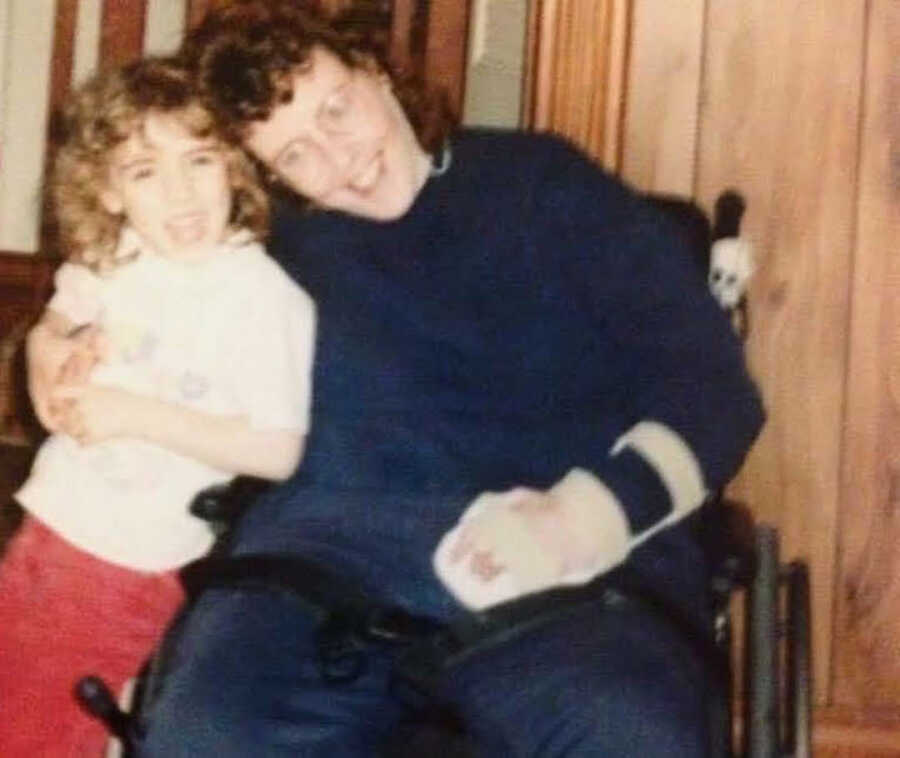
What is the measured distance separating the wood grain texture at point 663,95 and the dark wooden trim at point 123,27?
56cm

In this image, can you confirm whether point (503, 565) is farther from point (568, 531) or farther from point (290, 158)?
point (290, 158)

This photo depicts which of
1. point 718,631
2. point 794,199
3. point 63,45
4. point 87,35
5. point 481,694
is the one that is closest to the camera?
point 481,694

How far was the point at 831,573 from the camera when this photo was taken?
180 cm

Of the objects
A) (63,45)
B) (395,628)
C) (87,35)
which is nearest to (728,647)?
(395,628)

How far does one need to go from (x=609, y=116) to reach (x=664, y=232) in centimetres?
43

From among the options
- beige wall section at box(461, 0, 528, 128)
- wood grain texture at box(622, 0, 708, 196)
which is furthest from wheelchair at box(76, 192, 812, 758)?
beige wall section at box(461, 0, 528, 128)

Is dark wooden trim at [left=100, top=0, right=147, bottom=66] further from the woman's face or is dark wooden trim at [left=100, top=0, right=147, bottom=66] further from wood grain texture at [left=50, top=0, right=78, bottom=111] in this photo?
the woman's face

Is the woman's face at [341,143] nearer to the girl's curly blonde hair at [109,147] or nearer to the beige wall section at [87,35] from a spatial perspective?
the girl's curly blonde hair at [109,147]

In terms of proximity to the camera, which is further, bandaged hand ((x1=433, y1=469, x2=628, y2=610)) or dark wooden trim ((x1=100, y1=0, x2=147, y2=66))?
dark wooden trim ((x1=100, y1=0, x2=147, y2=66))

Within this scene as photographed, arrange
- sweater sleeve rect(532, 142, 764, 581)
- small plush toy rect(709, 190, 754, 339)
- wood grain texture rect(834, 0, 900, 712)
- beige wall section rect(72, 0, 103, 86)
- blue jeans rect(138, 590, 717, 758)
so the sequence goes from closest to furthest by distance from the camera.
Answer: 1. blue jeans rect(138, 590, 717, 758)
2. sweater sleeve rect(532, 142, 764, 581)
3. small plush toy rect(709, 190, 754, 339)
4. wood grain texture rect(834, 0, 900, 712)
5. beige wall section rect(72, 0, 103, 86)

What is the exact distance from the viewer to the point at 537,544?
1.24m

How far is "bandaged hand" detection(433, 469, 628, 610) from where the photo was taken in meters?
1.24

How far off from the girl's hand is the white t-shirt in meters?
Answer: 0.02

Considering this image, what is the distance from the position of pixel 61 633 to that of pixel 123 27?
0.76 m
